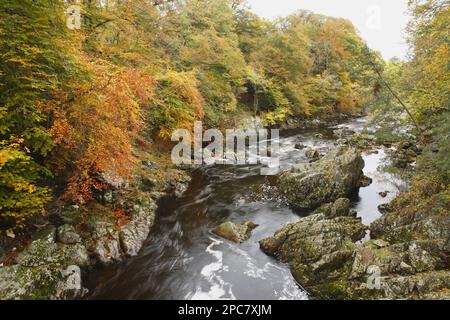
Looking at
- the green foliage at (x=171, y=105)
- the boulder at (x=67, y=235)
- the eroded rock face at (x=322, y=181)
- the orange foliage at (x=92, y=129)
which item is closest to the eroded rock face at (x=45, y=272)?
the boulder at (x=67, y=235)

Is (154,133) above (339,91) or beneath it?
beneath

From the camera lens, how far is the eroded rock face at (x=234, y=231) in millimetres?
10692

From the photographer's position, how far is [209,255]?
981cm

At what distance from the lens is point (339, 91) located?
37.4 metres

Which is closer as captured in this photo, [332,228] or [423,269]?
[423,269]

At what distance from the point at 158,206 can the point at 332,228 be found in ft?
22.3

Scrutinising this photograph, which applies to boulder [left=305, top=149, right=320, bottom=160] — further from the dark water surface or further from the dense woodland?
the dense woodland

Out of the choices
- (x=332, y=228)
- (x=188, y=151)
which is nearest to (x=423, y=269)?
(x=332, y=228)

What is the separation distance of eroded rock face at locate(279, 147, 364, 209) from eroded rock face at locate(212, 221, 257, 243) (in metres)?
3.21

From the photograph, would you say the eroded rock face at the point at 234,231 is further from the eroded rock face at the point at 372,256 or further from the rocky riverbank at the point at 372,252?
the rocky riverbank at the point at 372,252

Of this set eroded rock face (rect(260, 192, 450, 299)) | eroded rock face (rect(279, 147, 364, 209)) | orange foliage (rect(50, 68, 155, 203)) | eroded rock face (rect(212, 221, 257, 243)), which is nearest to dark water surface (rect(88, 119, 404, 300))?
eroded rock face (rect(212, 221, 257, 243))

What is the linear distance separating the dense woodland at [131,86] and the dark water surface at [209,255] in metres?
2.62
